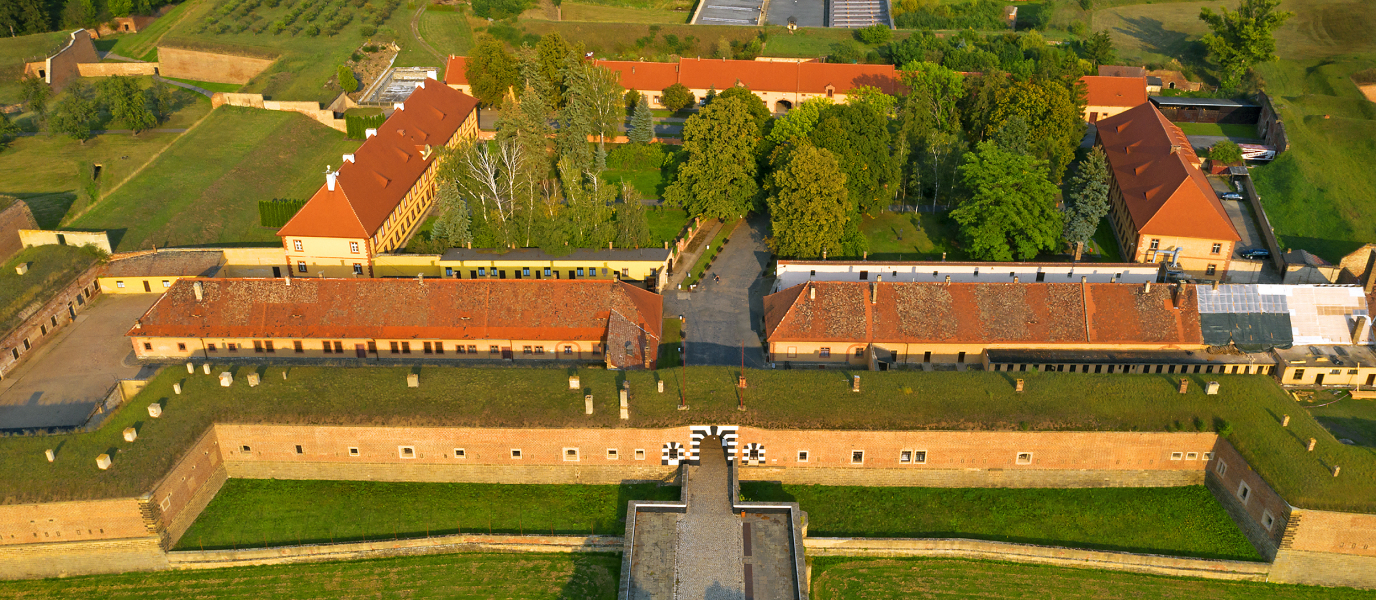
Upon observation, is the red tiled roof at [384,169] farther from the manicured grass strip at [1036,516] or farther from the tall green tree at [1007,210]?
the tall green tree at [1007,210]

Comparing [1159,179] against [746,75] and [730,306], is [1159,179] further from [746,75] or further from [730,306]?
[746,75]

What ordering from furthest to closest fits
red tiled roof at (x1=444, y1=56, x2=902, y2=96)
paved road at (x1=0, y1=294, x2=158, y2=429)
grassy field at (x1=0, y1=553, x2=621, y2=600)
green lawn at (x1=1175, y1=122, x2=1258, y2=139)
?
red tiled roof at (x1=444, y1=56, x2=902, y2=96) < green lawn at (x1=1175, y1=122, x2=1258, y2=139) < paved road at (x1=0, y1=294, x2=158, y2=429) < grassy field at (x1=0, y1=553, x2=621, y2=600)

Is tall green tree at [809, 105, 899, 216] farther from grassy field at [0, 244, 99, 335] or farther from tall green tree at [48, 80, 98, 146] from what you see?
tall green tree at [48, 80, 98, 146]

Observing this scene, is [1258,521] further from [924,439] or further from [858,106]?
[858,106]

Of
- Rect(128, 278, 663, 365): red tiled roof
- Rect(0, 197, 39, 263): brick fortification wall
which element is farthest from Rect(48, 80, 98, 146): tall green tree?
Rect(128, 278, 663, 365): red tiled roof

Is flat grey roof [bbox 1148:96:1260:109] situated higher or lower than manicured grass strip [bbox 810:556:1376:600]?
higher

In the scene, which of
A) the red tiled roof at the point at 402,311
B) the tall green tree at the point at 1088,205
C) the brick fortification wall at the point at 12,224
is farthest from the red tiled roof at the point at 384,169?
the tall green tree at the point at 1088,205

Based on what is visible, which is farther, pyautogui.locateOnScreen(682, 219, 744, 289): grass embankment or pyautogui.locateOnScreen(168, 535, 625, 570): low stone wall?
pyautogui.locateOnScreen(682, 219, 744, 289): grass embankment
